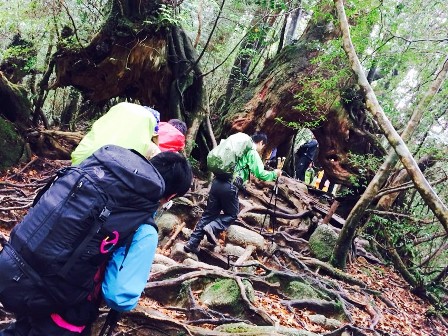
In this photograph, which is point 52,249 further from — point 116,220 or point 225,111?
point 225,111

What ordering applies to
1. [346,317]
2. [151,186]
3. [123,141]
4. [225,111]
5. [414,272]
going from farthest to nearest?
[225,111], [414,272], [346,317], [123,141], [151,186]

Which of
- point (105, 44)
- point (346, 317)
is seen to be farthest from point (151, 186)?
point (105, 44)

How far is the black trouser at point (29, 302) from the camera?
5.29 ft

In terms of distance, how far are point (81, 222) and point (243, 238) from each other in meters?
5.32

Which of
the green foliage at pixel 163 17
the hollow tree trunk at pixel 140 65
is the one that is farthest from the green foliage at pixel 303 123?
the green foliage at pixel 163 17

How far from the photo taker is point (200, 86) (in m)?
9.67

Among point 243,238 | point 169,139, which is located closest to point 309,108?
point 243,238

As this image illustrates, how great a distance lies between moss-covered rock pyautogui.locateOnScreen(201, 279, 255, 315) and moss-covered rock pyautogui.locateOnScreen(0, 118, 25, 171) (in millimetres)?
5558

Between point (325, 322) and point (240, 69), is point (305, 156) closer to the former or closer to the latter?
point (240, 69)

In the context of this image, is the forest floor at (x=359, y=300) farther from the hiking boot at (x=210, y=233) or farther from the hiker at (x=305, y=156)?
the hiker at (x=305, y=156)

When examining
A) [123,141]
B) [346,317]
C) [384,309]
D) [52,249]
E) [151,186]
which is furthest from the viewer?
[384,309]

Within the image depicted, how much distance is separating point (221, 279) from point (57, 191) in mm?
3144

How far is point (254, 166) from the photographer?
531cm

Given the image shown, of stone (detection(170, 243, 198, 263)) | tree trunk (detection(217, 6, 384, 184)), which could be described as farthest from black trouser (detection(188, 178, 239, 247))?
tree trunk (detection(217, 6, 384, 184))
